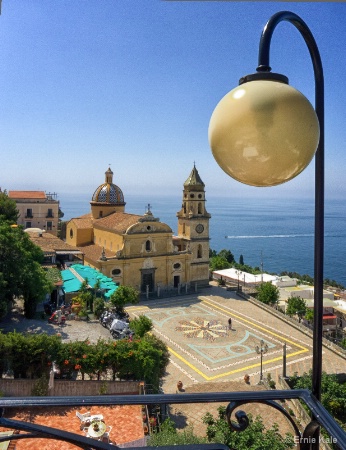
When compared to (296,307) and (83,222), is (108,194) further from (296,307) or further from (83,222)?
(296,307)

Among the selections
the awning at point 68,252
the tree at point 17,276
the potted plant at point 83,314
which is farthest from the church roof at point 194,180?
the tree at point 17,276

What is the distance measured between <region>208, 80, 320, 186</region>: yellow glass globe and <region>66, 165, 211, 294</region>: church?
25722 mm

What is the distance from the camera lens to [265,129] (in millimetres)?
1590

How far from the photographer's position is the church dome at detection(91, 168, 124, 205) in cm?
3553

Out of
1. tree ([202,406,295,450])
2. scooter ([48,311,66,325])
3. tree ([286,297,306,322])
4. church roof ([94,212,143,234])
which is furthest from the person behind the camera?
church roof ([94,212,143,234])

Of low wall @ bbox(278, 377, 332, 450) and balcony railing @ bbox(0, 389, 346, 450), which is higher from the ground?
balcony railing @ bbox(0, 389, 346, 450)

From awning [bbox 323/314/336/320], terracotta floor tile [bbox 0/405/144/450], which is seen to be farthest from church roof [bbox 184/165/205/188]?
terracotta floor tile [bbox 0/405/144/450]

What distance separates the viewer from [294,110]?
5.28ft

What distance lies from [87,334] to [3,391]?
5.47m

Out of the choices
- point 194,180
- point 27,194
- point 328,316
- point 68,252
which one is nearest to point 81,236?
point 68,252

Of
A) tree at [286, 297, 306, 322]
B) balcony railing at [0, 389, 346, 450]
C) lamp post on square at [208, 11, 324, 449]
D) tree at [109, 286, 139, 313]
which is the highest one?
lamp post on square at [208, 11, 324, 449]

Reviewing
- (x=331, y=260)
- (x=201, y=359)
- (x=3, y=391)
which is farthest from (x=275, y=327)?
(x=331, y=260)

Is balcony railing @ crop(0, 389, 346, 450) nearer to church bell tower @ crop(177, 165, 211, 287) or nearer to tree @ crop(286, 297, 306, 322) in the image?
tree @ crop(286, 297, 306, 322)

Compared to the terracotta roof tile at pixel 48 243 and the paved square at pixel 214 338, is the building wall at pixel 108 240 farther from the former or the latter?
the paved square at pixel 214 338
